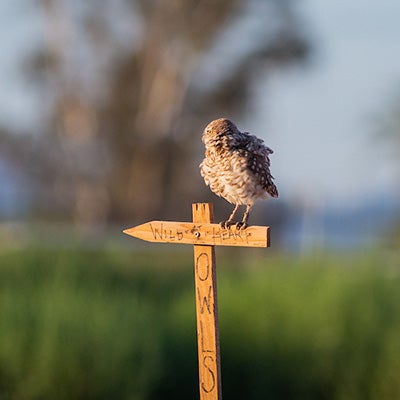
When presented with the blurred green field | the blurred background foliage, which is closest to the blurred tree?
the blurred background foliage

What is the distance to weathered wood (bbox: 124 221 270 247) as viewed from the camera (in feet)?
8.87

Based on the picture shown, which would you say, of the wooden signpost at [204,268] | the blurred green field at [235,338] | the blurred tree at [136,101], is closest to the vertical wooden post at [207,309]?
the wooden signpost at [204,268]

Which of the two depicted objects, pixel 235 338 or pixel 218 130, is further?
pixel 235 338

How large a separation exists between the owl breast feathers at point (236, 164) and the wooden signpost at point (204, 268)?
146mm

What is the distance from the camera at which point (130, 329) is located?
16.8 feet

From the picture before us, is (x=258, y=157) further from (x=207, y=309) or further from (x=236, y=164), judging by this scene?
(x=207, y=309)

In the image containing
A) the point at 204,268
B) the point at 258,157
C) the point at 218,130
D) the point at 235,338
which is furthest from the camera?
the point at 235,338

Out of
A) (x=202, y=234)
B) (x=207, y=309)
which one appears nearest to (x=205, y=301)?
(x=207, y=309)

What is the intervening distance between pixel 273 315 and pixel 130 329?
3.46 feet

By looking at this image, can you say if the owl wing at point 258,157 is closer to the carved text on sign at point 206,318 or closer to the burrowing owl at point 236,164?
the burrowing owl at point 236,164

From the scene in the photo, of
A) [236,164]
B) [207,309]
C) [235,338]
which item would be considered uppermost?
[236,164]

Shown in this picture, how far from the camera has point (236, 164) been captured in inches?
103

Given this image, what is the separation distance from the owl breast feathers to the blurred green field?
248 cm

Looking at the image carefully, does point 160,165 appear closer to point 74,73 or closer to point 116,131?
point 116,131
